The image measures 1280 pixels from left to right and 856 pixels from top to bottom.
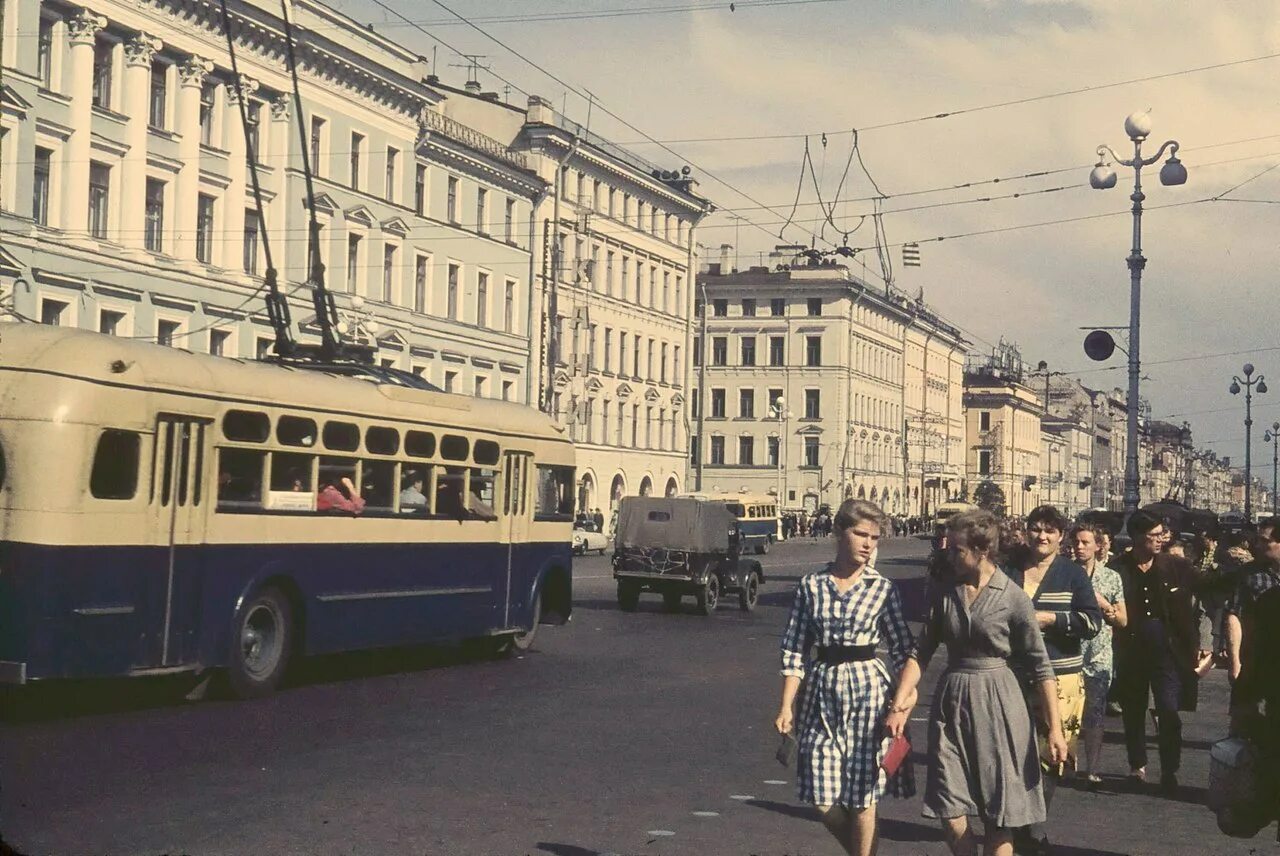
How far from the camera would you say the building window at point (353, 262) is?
57.1 metres

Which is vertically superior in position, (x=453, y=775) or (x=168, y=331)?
(x=168, y=331)

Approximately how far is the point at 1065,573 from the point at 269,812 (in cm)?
411

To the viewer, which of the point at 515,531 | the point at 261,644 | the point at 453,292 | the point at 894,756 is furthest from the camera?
the point at 453,292

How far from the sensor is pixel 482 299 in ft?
223

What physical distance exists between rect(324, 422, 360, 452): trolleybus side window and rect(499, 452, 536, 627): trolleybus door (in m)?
3.36

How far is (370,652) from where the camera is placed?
22328mm

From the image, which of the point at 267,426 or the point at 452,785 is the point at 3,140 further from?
the point at 452,785

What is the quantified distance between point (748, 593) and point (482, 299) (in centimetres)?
3387

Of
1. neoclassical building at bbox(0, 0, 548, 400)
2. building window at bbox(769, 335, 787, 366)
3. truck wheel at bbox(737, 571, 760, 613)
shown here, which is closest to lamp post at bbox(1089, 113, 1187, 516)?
truck wheel at bbox(737, 571, 760, 613)

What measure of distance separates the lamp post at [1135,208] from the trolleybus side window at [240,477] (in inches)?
926

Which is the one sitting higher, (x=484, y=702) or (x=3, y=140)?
(x=3, y=140)

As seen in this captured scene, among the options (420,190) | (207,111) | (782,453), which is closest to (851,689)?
(207,111)

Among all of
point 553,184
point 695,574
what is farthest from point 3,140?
point 553,184

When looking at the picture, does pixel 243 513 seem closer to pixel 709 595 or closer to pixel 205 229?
pixel 709 595
